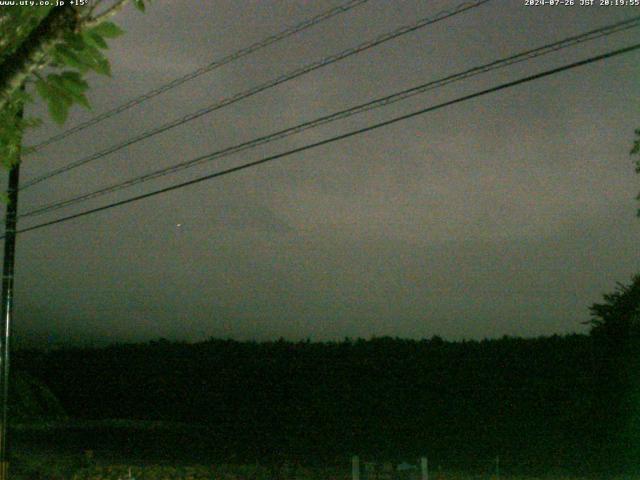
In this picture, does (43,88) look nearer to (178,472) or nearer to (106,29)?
(106,29)

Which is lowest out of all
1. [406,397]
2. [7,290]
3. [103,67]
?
[406,397]

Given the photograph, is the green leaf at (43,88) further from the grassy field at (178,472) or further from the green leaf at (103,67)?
the grassy field at (178,472)

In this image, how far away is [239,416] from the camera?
2786 centimetres

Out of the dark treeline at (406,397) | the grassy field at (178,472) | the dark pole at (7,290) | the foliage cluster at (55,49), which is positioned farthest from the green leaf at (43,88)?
the dark treeline at (406,397)

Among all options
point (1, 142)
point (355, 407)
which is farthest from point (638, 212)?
point (1, 142)

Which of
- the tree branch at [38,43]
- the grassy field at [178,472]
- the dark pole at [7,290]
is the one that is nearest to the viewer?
the tree branch at [38,43]

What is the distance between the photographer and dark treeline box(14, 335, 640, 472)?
67.9 feet

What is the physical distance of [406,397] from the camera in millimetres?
24344

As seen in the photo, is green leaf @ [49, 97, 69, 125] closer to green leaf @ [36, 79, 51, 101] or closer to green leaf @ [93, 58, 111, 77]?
green leaf @ [36, 79, 51, 101]

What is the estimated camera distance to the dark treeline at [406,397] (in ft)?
67.9

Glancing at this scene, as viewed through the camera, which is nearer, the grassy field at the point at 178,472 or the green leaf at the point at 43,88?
the green leaf at the point at 43,88

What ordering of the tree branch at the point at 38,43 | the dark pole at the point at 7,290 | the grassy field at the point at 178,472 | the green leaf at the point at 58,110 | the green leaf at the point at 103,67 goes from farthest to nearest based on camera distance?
the grassy field at the point at 178,472 → the dark pole at the point at 7,290 → the green leaf at the point at 103,67 → the green leaf at the point at 58,110 → the tree branch at the point at 38,43

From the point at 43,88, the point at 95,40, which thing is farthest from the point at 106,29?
the point at 43,88

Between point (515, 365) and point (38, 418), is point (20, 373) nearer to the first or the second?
point (38, 418)
